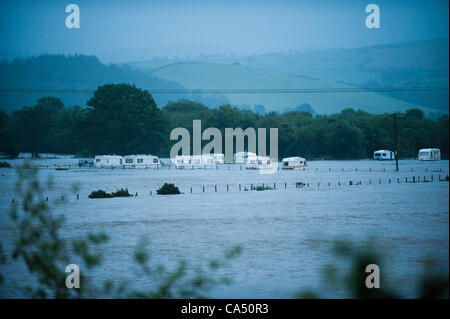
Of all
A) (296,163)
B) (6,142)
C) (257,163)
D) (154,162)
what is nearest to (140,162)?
(154,162)

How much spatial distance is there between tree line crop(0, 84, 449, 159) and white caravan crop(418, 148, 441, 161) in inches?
226

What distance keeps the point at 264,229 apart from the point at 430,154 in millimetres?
69034

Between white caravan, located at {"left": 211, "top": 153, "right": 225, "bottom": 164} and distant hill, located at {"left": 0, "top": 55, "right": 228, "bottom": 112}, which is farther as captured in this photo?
distant hill, located at {"left": 0, "top": 55, "right": 228, "bottom": 112}

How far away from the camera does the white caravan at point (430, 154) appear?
80.9m

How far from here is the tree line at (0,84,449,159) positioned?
85438mm

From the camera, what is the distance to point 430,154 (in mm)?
81312

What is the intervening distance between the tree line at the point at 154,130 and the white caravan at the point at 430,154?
5.73 m

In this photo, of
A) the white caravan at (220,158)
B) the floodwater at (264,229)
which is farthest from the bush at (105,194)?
the white caravan at (220,158)

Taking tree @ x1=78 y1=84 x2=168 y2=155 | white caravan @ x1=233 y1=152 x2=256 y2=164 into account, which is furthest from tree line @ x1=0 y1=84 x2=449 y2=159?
white caravan @ x1=233 y1=152 x2=256 y2=164

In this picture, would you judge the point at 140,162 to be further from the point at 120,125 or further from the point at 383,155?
the point at 383,155

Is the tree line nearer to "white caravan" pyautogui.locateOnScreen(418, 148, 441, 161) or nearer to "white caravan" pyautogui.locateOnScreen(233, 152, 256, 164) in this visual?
"white caravan" pyautogui.locateOnScreen(418, 148, 441, 161)
